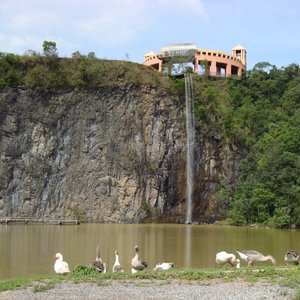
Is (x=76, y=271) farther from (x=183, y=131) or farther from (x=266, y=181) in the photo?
(x=183, y=131)

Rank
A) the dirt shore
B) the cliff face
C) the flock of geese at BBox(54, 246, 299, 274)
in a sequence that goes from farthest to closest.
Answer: the cliff face, the flock of geese at BBox(54, 246, 299, 274), the dirt shore

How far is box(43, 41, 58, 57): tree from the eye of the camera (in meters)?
55.9

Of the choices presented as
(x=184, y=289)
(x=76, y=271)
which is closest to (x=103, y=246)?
(x=76, y=271)

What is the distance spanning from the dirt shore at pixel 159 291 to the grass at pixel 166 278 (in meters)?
0.16

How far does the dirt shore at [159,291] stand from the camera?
1145cm

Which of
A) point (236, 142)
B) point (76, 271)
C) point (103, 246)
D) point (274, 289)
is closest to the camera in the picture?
point (274, 289)

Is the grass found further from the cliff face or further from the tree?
the tree

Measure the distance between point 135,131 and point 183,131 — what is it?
472 cm

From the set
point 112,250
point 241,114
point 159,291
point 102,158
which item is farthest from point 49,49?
point 159,291

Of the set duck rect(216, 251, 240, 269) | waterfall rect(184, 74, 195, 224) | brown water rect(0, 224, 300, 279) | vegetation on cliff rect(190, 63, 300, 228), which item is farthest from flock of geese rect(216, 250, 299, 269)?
waterfall rect(184, 74, 195, 224)

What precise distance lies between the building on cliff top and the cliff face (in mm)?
8090

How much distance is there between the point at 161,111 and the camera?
184ft

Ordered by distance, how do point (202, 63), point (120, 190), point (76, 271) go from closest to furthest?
1. point (76, 271)
2. point (120, 190)
3. point (202, 63)

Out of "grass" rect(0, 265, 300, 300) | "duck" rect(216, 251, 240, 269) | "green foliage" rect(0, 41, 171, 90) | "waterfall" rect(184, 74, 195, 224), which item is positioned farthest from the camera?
"green foliage" rect(0, 41, 171, 90)
